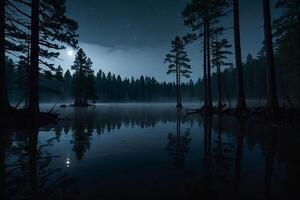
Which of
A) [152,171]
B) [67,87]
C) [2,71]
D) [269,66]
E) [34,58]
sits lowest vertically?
[152,171]

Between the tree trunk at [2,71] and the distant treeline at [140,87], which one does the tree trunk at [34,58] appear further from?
the distant treeline at [140,87]

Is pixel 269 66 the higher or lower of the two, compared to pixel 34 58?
lower

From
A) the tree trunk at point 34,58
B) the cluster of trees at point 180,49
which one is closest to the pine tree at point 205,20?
the cluster of trees at point 180,49

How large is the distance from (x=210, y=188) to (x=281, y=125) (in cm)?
795

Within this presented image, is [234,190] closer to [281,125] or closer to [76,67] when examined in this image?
[281,125]

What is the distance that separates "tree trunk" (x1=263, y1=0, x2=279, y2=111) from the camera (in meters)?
10.4

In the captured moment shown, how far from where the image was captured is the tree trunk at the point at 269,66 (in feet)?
34.2

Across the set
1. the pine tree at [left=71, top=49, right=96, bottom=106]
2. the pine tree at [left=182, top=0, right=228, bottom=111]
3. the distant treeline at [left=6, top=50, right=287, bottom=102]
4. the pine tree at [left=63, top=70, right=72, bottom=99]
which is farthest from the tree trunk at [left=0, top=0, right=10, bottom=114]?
the pine tree at [left=63, top=70, right=72, bottom=99]

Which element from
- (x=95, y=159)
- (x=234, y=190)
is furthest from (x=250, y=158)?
(x=95, y=159)

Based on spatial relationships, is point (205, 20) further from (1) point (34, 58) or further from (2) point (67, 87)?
(2) point (67, 87)

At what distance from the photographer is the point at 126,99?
107750 mm

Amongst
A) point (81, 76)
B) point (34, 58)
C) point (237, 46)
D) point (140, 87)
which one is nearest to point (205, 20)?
point (237, 46)

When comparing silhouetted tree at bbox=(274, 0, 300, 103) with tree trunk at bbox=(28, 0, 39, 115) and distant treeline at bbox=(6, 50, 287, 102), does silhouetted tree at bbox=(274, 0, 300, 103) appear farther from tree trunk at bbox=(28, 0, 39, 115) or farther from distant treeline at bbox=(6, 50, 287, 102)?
distant treeline at bbox=(6, 50, 287, 102)

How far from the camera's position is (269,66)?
1095cm
